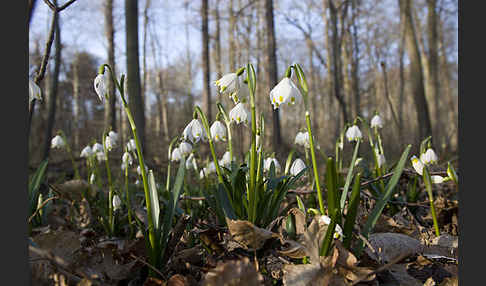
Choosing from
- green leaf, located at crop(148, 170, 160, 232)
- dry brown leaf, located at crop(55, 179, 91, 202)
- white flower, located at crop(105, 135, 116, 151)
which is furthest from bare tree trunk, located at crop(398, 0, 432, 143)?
green leaf, located at crop(148, 170, 160, 232)

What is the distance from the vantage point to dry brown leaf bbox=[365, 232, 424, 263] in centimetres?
111

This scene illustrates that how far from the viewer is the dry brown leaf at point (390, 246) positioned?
3.63 ft

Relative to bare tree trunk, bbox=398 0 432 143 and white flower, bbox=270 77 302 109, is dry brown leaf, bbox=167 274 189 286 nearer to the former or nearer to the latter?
white flower, bbox=270 77 302 109

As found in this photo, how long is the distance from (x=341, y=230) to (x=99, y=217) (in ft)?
5.29

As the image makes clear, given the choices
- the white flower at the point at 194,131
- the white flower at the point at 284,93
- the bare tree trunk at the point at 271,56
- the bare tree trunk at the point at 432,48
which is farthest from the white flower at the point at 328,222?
the bare tree trunk at the point at 432,48

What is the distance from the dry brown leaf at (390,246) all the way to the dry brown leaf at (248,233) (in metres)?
0.40

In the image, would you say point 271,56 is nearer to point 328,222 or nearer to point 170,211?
point 170,211

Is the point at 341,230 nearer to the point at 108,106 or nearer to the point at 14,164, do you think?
the point at 14,164

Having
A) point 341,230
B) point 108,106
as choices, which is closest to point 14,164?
point 341,230

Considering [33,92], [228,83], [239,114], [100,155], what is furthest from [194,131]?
[100,155]

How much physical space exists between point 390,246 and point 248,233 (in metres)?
0.58

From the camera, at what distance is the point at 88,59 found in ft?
65.0

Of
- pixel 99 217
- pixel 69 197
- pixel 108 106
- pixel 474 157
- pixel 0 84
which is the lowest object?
pixel 99 217

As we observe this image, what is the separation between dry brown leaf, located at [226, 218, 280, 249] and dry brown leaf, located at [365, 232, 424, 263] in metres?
0.40
